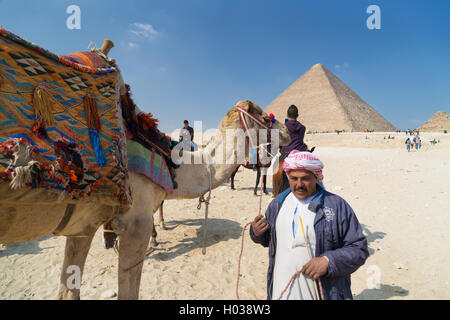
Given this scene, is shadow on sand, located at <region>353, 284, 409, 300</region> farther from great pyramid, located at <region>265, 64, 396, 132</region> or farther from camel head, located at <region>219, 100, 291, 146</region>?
great pyramid, located at <region>265, 64, 396, 132</region>

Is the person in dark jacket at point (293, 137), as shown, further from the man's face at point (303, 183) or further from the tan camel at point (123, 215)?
the man's face at point (303, 183)

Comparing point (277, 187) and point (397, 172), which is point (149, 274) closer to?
point (277, 187)

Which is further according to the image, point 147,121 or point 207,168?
point 207,168

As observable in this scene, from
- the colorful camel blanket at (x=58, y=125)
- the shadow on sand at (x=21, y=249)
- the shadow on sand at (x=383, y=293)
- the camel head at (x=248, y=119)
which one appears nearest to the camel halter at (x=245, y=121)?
the camel head at (x=248, y=119)

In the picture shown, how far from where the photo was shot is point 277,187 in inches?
147

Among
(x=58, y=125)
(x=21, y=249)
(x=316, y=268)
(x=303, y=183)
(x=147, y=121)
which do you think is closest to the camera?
(x=316, y=268)

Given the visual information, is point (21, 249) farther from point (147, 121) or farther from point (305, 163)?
point (305, 163)

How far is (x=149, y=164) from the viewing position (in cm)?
210

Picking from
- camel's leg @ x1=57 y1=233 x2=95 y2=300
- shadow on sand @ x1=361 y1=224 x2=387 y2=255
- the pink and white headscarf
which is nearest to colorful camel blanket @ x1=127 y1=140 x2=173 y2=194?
camel's leg @ x1=57 y1=233 x2=95 y2=300

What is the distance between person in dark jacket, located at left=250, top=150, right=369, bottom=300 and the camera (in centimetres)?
138

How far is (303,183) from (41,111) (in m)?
1.78

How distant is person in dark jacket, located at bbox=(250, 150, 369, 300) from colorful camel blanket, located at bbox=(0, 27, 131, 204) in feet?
3.90

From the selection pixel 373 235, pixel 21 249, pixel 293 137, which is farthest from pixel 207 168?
pixel 373 235

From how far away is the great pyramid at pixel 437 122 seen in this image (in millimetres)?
79750
